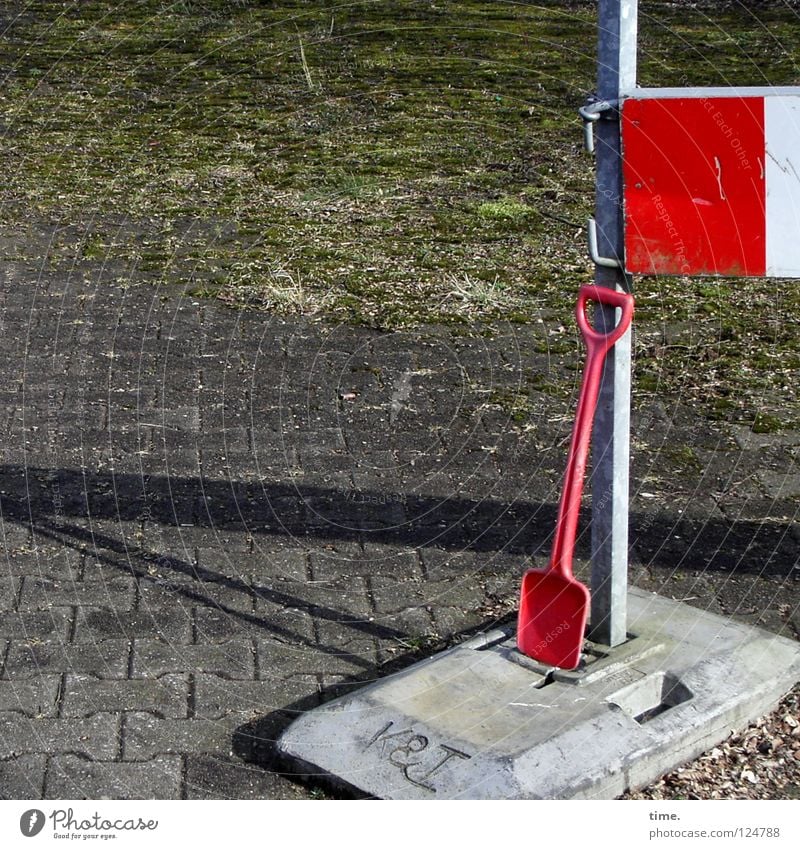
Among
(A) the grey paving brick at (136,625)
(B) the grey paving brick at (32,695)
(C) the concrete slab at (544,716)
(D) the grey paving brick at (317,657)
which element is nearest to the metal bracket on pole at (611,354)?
(C) the concrete slab at (544,716)

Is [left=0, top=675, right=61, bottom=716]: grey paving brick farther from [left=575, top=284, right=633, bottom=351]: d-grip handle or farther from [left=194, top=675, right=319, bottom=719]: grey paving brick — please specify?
[left=575, top=284, right=633, bottom=351]: d-grip handle

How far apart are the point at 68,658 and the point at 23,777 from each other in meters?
0.52

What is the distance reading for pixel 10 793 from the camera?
289 cm

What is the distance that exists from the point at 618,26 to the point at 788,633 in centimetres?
174

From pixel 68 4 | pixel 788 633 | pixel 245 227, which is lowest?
pixel 788 633

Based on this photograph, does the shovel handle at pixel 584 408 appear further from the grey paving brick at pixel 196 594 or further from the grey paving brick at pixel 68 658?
the grey paving brick at pixel 68 658

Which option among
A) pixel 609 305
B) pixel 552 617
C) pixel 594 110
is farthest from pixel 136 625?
pixel 594 110

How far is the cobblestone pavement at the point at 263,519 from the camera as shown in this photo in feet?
10.6

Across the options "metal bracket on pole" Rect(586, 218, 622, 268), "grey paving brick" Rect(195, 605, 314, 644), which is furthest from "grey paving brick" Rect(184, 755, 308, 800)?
"metal bracket on pole" Rect(586, 218, 622, 268)

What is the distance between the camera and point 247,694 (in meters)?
3.31

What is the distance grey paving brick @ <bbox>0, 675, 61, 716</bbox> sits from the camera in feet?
10.5

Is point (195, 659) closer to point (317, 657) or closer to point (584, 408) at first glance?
point (317, 657)
